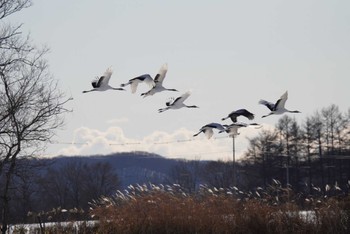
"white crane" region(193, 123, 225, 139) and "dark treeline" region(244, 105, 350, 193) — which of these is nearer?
"white crane" region(193, 123, 225, 139)

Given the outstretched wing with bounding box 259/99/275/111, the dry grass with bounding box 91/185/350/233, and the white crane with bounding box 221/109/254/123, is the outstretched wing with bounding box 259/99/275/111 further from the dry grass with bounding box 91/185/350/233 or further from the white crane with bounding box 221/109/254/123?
the dry grass with bounding box 91/185/350/233

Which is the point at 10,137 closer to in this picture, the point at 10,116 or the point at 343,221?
the point at 10,116

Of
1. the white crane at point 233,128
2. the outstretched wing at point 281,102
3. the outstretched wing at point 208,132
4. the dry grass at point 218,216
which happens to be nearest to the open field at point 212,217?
the dry grass at point 218,216

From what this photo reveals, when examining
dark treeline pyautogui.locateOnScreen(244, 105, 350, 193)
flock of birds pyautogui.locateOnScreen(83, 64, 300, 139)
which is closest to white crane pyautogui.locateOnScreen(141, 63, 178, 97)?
flock of birds pyautogui.locateOnScreen(83, 64, 300, 139)

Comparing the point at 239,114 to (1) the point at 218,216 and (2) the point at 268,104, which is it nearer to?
(2) the point at 268,104

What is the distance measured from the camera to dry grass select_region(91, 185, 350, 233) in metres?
14.2

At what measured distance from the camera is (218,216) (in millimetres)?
14352

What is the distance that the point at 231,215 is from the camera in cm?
1459

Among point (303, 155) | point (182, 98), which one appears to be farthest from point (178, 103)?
point (303, 155)

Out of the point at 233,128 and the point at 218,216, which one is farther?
the point at 233,128

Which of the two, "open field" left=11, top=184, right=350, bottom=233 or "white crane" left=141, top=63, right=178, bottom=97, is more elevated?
"white crane" left=141, top=63, right=178, bottom=97

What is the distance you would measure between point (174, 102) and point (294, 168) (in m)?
40.9

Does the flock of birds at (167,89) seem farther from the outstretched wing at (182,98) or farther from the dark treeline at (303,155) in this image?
the dark treeline at (303,155)

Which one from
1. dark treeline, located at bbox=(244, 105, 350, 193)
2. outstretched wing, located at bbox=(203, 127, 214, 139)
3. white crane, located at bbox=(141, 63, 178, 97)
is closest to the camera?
white crane, located at bbox=(141, 63, 178, 97)
